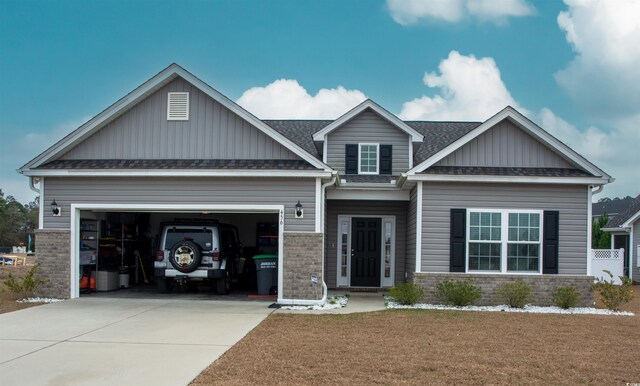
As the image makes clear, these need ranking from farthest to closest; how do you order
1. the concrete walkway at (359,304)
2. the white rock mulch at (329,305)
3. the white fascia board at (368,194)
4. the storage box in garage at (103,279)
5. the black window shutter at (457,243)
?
the white fascia board at (368,194) → the storage box in garage at (103,279) → the black window shutter at (457,243) → the white rock mulch at (329,305) → the concrete walkway at (359,304)

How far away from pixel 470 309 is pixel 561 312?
206 cm

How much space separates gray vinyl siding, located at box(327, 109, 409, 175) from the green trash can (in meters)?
3.77

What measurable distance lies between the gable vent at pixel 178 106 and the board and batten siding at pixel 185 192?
1.55 m

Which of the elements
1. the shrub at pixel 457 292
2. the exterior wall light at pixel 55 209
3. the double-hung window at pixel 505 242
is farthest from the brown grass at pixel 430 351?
the exterior wall light at pixel 55 209

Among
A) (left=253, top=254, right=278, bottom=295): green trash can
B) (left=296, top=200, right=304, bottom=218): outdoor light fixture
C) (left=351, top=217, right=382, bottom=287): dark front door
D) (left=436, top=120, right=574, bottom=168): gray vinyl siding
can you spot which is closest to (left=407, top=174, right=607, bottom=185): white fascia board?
(left=436, top=120, right=574, bottom=168): gray vinyl siding

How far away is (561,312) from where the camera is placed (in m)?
13.9

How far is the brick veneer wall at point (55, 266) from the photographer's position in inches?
580

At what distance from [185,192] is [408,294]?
19.1ft

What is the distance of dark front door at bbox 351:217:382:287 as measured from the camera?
18.2 m

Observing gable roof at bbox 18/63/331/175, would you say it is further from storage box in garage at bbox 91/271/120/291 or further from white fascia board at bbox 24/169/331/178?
storage box in garage at bbox 91/271/120/291

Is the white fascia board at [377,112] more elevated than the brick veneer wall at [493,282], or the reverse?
the white fascia board at [377,112]

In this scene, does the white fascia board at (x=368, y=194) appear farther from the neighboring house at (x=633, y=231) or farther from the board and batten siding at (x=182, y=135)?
the neighboring house at (x=633, y=231)

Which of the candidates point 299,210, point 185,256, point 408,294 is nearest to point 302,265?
point 299,210

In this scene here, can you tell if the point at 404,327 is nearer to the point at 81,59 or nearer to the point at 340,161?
the point at 340,161
